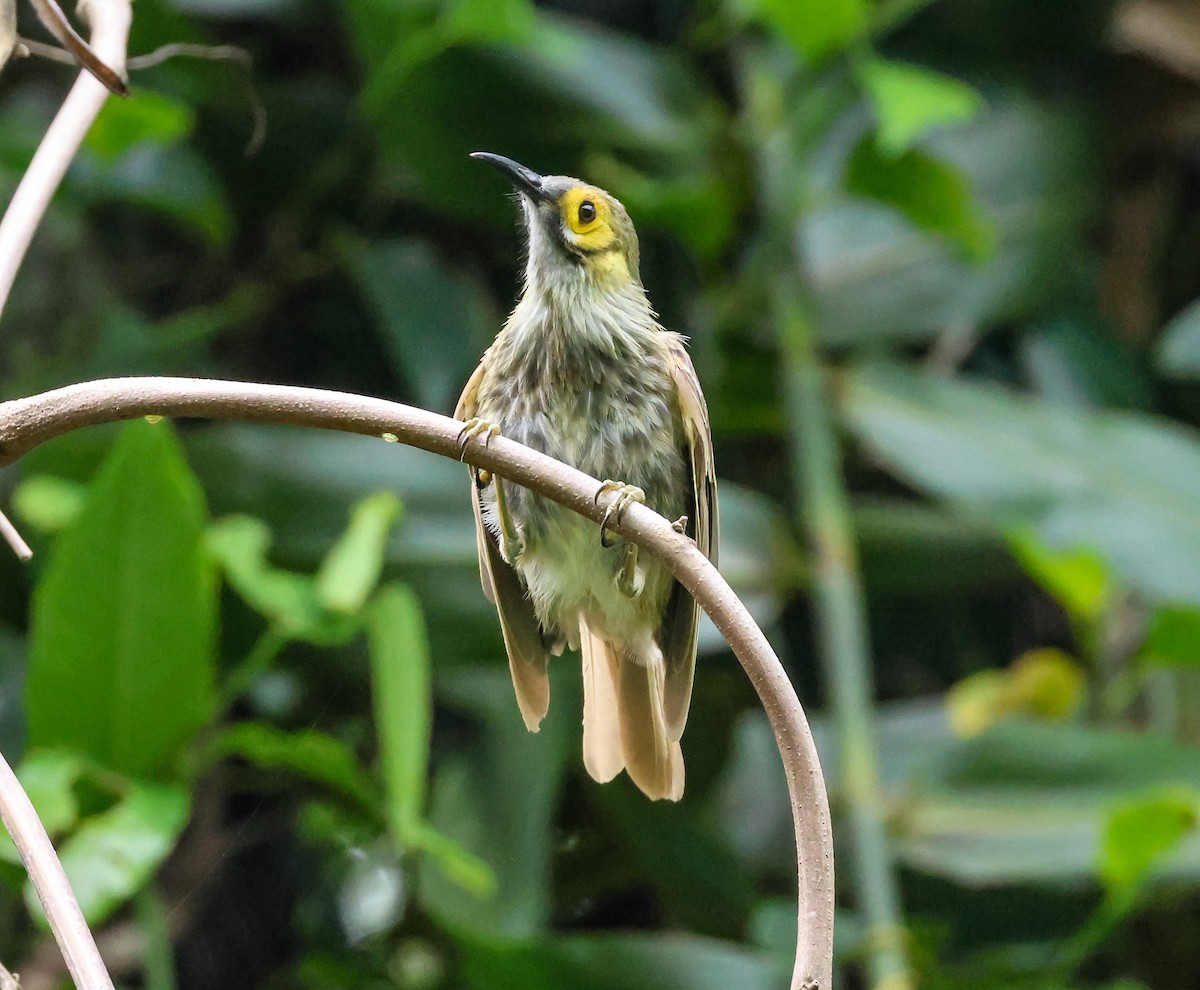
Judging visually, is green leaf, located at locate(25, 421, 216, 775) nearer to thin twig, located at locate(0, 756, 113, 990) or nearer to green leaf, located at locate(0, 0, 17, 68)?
green leaf, located at locate(0, 0, 17, 68)

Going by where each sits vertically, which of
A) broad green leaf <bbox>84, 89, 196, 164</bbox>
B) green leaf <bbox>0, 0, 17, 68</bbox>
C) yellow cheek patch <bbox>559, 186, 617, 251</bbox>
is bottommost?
green leaf <bbox>0, 0, 17, 68</bbox>

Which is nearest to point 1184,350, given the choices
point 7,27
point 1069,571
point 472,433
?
point 1069,571

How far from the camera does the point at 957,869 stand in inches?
73.5

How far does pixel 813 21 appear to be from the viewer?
2137mm

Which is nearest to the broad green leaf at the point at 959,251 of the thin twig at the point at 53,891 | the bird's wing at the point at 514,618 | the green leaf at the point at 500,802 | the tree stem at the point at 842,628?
the tree stem at the point at 842,628

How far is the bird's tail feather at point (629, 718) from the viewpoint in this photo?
103cm

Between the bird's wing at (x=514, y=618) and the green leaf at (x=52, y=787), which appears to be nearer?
the bird's wing at (x=514, y=618)

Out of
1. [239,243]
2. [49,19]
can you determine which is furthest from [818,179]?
[49,19]

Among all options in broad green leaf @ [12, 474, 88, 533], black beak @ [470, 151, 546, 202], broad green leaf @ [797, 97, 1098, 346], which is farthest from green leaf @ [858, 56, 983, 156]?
broad green leaf @ [12, 474, 88, 533]

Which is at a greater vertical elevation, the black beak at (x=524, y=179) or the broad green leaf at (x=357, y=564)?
the black beak at (x=524, y=179)

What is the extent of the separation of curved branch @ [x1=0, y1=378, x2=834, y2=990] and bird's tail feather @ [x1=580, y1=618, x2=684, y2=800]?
250 mm

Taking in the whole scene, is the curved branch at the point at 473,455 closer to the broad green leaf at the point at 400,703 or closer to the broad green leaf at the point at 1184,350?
the broad green leaf at the point at 400,703

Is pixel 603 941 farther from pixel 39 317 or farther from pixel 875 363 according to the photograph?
pixel 39 317

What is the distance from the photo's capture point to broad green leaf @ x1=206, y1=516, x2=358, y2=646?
5.49 ft
